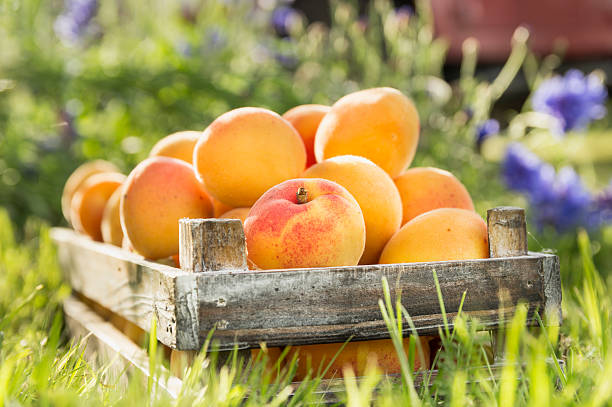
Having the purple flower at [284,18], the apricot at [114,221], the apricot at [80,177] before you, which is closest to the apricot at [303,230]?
the apricot at [114,221]

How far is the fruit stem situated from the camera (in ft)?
3.83

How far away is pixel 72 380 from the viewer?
3.70ft

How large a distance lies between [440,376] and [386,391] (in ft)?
0.51

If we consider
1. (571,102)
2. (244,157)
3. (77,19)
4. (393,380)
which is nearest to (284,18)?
(77,19)

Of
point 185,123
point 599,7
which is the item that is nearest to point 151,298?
point 185,123

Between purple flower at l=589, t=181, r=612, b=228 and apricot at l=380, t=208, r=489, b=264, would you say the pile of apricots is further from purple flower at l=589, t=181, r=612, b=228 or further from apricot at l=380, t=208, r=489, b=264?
purple flower at l=589, t=181, r=612, b=228

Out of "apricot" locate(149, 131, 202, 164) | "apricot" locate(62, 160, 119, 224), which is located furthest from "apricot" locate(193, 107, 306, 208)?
"apricot" locate(62, 160, 119, 224)

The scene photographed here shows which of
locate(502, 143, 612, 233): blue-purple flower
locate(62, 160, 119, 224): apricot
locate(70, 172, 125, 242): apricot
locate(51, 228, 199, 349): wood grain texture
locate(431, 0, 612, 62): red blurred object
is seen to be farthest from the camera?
locate(431, 0, 612, 62): red blurred object

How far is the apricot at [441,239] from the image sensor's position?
1255mm

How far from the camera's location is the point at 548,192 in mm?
3102

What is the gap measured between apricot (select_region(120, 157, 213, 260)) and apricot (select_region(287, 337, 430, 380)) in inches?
14.1

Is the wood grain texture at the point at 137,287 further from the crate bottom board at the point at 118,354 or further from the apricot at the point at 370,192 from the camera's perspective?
the apricot at the point at 370,192

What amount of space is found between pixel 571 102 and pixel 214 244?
7.67ft

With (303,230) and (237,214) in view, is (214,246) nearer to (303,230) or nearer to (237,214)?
(303,230)
